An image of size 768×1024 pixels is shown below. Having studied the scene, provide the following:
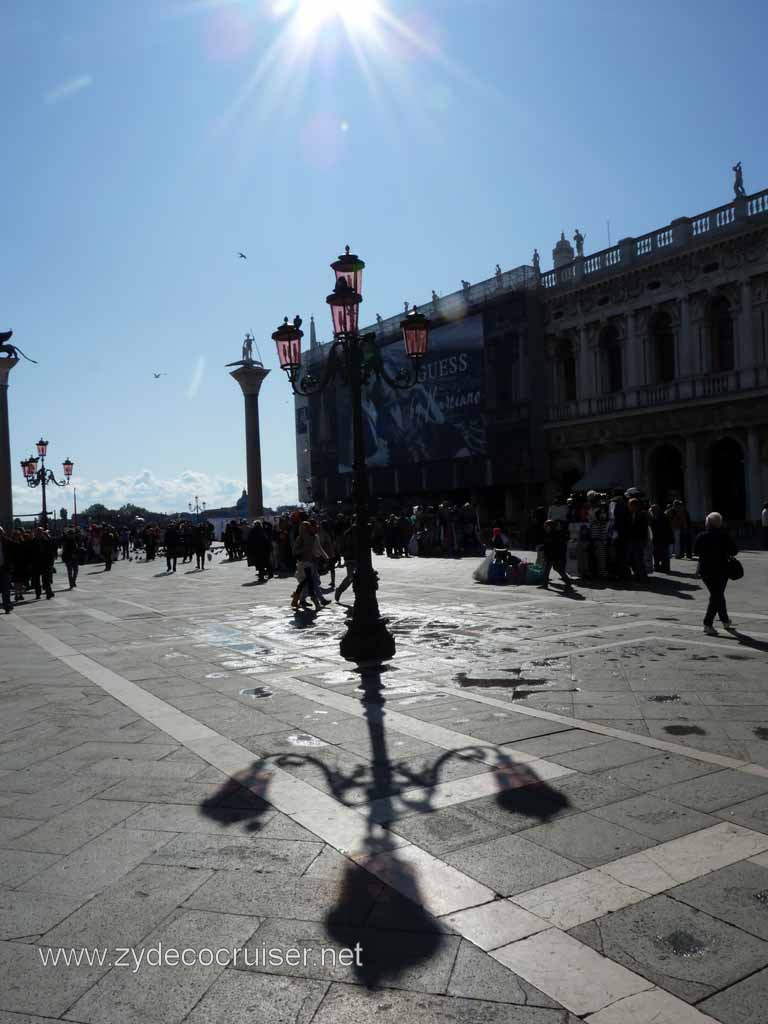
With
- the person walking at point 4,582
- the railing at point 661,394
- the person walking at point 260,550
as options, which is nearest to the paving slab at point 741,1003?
the person walking at point 4,582

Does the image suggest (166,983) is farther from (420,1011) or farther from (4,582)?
(4,582)

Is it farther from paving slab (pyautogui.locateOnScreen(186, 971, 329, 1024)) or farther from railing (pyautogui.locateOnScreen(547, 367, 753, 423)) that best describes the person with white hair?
railing (pyautogui.locateOnScreen(547, 367, 753, 423))

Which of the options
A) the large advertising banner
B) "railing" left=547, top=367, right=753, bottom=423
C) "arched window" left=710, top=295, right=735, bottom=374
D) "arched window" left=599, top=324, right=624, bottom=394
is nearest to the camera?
"railing" left=547, top=367, right=753, bottom=423

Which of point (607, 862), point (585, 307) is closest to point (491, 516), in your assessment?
point (585, 307)

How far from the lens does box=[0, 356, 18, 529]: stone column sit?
33.4 metres

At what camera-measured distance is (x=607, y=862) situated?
363 cm

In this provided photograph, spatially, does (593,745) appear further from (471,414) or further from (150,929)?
(471,414)

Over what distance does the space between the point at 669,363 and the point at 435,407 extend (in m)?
12.0

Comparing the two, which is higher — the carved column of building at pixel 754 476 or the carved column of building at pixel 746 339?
the carved column of building at pixel 746 339

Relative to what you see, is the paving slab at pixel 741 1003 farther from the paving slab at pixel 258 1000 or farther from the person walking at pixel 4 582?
the person walking at pixel 4 582

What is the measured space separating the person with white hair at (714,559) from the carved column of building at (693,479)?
65.7ft

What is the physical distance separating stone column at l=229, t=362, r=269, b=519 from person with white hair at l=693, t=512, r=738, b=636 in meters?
30.4

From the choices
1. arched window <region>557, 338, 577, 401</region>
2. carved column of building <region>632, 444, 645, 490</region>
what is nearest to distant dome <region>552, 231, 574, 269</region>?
arched window <region>557, 338, 577, 401</region>

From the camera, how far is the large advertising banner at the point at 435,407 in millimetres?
37312
